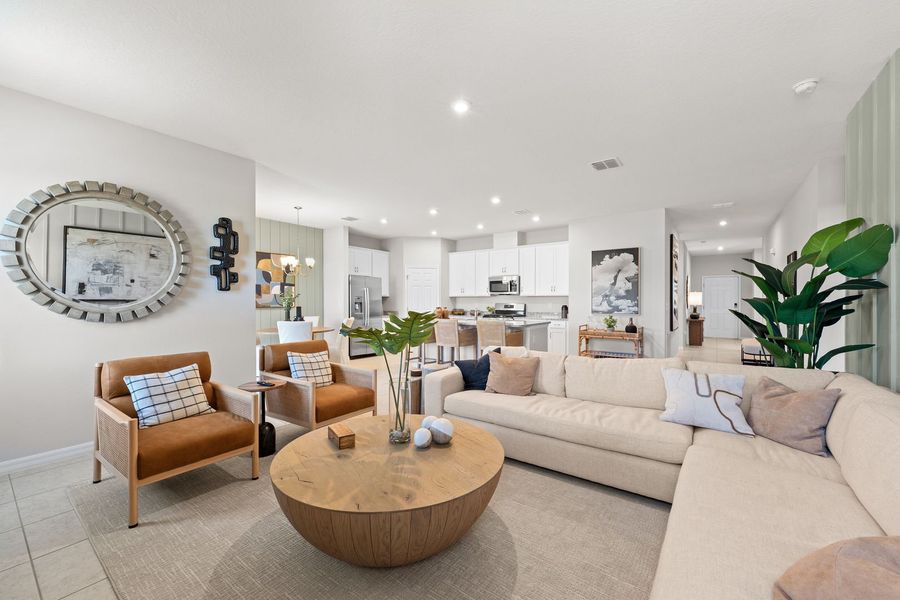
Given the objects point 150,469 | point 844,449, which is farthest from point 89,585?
point 844,449

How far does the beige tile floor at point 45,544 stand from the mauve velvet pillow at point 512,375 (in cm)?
246

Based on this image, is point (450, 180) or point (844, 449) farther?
point (450, 180)

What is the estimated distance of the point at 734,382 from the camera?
7.94 ft

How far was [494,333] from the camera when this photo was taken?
20.0 ft

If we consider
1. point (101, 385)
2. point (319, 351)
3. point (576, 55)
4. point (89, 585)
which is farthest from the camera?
point (319, 351)

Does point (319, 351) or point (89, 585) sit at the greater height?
point (319, 351)

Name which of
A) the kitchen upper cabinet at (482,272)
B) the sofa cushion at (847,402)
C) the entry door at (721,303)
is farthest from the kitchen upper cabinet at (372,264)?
the entry door at (721,303)

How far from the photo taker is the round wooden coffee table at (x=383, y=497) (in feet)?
4.92

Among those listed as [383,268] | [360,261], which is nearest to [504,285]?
[383,268]

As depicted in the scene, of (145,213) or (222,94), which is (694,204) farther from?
(145,213)

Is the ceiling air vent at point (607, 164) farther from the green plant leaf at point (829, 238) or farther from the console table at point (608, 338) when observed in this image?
the console table at point (608, 338)

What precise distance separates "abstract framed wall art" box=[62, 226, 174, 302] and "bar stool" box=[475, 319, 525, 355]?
13.6 ft

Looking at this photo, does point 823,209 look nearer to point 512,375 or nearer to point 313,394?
point 512,375

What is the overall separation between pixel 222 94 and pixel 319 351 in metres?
2.24
